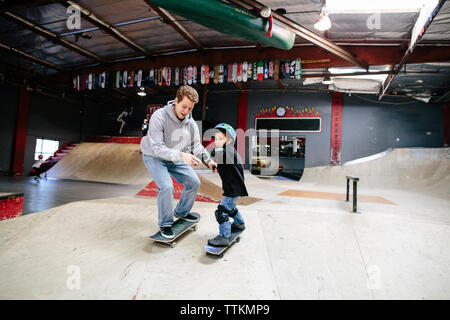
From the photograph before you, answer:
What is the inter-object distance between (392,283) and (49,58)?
455 inches

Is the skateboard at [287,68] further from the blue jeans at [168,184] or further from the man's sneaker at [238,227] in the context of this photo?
the man's sneaker at [238,227]

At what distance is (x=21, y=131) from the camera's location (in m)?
10.4

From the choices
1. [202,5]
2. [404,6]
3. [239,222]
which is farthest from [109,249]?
[404,6]

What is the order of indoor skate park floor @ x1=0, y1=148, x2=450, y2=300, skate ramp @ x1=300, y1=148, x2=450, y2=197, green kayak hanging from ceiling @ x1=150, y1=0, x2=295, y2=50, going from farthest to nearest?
skate ramp @ x1=300, y1=148, x2=450, y2=197
green kayak hanging from ceiling @ x1=150, y1=0, x2=295, y2=50
indoor skate park floor @ x1=0, y1=148, x2=450, y2=300

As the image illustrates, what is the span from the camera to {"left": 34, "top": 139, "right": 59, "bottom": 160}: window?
11.2 meters

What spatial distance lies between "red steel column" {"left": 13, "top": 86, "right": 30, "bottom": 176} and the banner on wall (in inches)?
575

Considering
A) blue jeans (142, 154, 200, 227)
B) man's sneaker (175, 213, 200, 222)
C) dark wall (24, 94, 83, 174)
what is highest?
dark wall (24, 94, 83, 174)

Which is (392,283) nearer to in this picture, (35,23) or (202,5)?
(202,5)

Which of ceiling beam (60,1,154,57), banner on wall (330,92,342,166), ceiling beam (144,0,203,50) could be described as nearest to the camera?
ceiling beam (144,0,203,50)

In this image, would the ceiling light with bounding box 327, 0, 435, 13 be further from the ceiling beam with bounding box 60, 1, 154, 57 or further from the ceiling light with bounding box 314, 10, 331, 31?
the ceiling beam with bounding box 60, 1, 154, 57

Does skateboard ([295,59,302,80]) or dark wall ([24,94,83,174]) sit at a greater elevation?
skateboard ([295,59,302,80])

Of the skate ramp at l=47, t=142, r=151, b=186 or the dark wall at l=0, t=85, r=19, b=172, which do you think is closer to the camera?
the skate ramp at l=47, t=142, r=151, b=186

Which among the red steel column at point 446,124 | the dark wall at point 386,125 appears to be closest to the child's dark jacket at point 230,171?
the dark wall at point 386,125

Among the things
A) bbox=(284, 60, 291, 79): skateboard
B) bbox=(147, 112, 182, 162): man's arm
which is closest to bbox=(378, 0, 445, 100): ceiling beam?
bbox=(284, 60, 291, 79): skateboard
